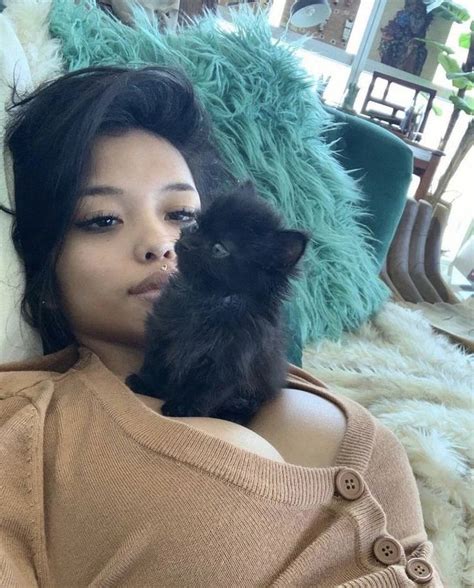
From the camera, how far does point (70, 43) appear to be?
3.61 ft

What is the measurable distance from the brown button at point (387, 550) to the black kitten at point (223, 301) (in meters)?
0.26

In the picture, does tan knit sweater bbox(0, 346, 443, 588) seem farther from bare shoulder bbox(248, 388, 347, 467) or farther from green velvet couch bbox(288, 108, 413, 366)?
green velvet couch bbox(288, 108, 413, 366)

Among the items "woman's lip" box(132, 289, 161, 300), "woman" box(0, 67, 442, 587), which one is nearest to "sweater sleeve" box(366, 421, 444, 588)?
"woman" box(0, 67, 442, 587)

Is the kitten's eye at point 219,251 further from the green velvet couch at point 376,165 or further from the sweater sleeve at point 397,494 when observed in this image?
the green velvet couch at point 376,165

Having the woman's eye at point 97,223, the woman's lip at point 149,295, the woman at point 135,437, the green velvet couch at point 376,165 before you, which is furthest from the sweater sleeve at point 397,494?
the green velvet couch at point 376,165

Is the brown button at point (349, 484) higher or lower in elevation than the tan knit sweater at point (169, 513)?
higher

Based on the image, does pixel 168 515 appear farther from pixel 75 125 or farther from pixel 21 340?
pixel 75 125

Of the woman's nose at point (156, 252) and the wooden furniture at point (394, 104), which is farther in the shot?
the wooden furniture at point (394, 104)

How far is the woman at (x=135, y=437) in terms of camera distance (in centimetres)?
65

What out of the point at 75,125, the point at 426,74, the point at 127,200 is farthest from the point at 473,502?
the point at 426,74

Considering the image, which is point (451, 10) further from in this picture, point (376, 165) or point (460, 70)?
point (376, 165)

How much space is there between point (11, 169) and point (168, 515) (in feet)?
2.07

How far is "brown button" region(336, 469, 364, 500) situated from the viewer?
2.30 ft

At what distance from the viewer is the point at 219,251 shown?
0.77 meters
